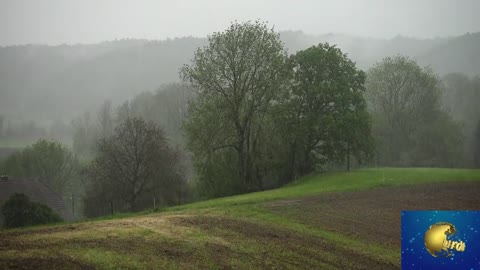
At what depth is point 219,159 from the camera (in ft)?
155


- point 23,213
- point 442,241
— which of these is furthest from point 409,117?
point 442,241

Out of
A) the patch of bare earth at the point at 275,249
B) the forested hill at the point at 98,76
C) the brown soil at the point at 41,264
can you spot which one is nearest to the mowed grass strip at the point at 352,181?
the patch of bare earth at the point at 275,249

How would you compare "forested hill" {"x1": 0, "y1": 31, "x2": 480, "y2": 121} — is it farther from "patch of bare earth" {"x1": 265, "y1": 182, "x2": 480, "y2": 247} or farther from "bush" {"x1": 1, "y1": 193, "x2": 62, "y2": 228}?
"bush" {"x1": 1, "y1": 193, "x2": 62, "y2": 228}

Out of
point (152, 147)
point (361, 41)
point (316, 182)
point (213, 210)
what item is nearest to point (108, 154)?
point (152, 147)

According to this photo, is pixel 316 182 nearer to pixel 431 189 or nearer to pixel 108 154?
pixel 431 189

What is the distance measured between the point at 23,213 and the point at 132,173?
20.2 m

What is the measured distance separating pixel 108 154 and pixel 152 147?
17.1 ft

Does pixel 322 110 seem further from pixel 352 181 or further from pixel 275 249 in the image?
pixel 275 249

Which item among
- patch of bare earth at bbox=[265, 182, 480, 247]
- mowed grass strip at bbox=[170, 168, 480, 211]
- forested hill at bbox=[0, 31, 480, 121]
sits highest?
forested hill at bbox=[0, 31, 480, 121]

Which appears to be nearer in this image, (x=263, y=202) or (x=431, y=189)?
(x=263, y=202)

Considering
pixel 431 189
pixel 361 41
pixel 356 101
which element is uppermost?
pixel 361 41


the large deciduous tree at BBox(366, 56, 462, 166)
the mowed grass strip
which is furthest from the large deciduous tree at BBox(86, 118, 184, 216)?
the large deciduous tree at BBox(366, 56, 462, 166)

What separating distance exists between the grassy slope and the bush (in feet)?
42.9

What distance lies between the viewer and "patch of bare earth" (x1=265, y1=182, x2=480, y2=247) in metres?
24.0
